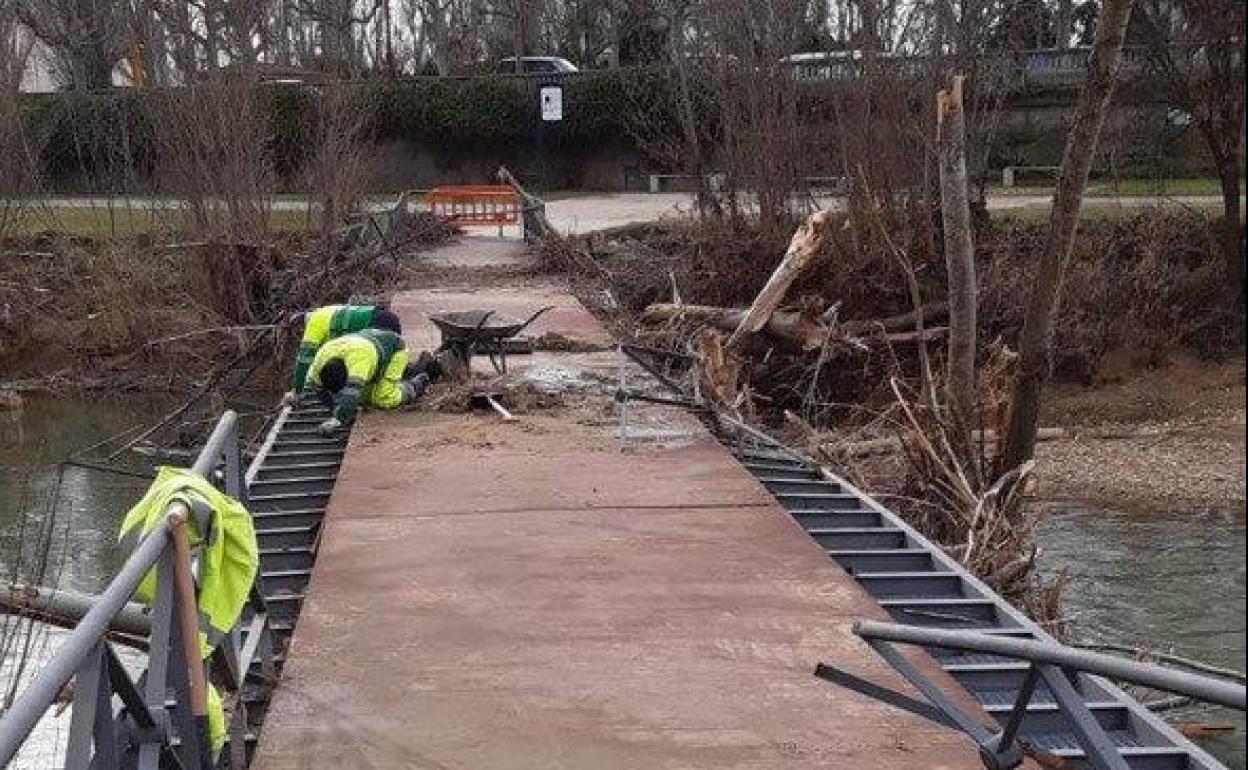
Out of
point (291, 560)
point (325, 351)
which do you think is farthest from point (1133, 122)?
point (291, 560)

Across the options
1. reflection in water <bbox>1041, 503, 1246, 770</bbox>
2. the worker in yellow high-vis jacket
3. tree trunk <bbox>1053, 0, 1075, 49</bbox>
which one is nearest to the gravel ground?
reflection in water <bbox>1041, 503, 1246, 770</bbox>

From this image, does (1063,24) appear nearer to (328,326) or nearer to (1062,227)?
(1062,227)

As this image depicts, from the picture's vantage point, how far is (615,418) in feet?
38.5

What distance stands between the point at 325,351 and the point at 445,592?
4.68 meters

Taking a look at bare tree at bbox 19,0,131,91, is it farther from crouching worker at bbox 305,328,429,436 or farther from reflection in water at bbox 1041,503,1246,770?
reflection in water at bbox 1041,503,1246,770

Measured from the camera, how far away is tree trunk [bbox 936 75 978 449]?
1089cm

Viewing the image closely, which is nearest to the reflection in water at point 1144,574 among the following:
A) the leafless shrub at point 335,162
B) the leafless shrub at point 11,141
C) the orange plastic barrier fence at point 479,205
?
the leafless shrub at point 335,162

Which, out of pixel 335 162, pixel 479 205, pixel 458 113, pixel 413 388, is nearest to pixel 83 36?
pixel 458 113

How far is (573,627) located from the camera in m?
6.62

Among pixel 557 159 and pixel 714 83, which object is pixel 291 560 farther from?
pixel 557 159

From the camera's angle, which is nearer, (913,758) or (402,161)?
(913,758)

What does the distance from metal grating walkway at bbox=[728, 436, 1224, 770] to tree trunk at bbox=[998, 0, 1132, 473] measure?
163 centimetres

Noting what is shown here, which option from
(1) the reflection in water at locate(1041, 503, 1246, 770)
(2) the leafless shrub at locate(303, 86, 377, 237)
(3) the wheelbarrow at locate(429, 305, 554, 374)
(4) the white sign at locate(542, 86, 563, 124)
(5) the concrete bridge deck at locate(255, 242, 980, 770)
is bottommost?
(1) the reflection in water at locate(1041, 503, 1246, 770)

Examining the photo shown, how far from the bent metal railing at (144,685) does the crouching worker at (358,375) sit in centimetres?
601
